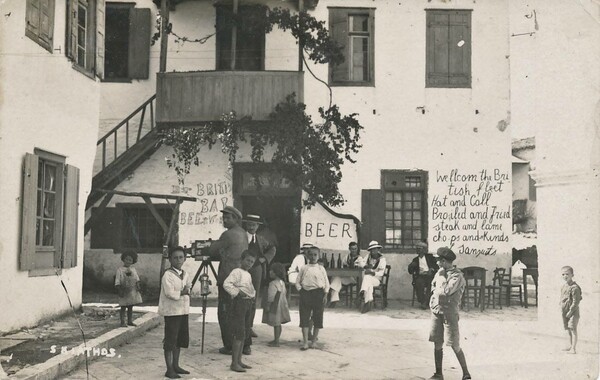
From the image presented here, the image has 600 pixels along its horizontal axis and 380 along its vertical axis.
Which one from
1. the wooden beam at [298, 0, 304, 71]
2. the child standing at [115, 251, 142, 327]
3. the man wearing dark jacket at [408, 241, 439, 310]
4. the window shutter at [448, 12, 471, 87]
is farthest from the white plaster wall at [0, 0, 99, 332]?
the window shutter at [448, 12, 471, 87]

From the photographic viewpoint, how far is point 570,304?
22.8ft

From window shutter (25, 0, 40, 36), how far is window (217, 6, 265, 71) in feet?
13.8

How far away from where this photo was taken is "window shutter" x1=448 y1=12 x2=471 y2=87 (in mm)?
9125

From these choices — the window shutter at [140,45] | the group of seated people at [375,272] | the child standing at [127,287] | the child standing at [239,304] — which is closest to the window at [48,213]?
the child standing at [127,287]

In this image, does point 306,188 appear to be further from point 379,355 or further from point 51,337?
point 51,337

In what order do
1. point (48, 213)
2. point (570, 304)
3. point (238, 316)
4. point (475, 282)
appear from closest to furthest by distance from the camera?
point (238, 316), point (570, 304), point (48, 213), point (475, 282)

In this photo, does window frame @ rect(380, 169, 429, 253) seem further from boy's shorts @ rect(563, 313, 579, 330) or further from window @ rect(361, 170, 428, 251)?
boy's shorts @ rect(563, 313, 579, 330)

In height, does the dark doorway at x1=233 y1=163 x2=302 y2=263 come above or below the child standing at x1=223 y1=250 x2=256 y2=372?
above

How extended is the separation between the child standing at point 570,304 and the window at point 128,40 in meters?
8.18

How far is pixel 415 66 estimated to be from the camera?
373 inches

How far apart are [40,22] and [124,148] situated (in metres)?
3.83

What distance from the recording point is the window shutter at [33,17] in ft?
24.1

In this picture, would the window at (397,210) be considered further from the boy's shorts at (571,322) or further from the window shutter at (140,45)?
the window shutter at (140,45)

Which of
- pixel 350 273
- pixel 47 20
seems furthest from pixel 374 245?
pixel 47 20
